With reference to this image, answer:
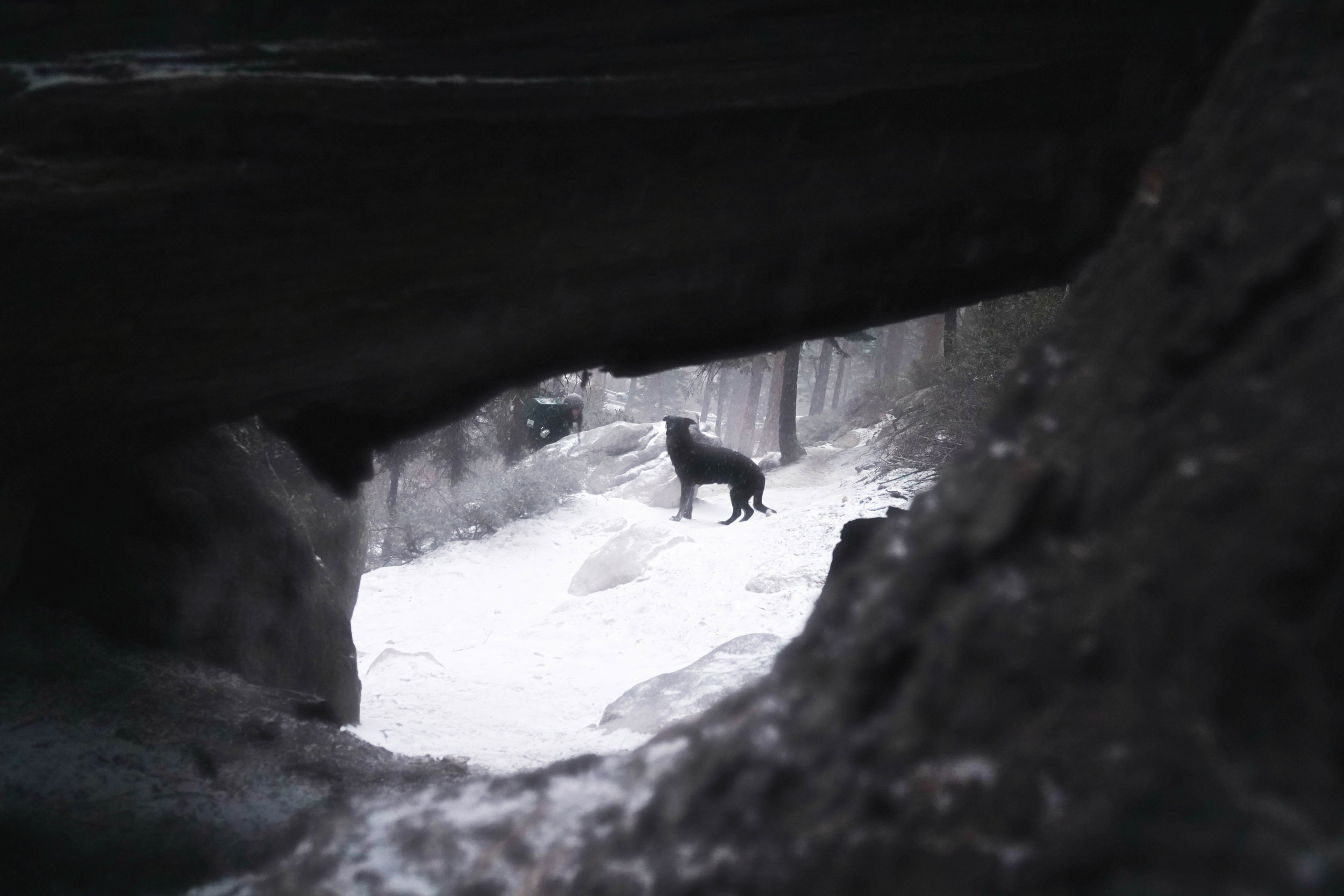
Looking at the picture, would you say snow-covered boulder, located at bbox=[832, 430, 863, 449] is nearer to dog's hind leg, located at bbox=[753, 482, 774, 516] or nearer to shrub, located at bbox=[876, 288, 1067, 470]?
dog's hind leg, located at bbox=[753, 482, 774, 516]

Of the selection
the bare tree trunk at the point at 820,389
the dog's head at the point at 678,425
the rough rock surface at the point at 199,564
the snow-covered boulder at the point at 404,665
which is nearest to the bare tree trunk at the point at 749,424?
the bare tree trunk at the point at 820,389

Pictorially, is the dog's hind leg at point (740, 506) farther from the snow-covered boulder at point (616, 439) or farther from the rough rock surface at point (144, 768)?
the snow-covered boulder at point (616, 439)

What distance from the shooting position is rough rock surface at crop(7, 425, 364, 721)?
4.61 m

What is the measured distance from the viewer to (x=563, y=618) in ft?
35.4

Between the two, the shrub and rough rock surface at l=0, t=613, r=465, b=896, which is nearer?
rough rock surface at l=0, t=613, r=465, b=896

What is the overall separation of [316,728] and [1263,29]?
4.66 meters

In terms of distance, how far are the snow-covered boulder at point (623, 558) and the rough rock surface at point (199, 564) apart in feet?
17.5

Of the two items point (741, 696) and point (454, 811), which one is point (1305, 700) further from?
point (454, 811)

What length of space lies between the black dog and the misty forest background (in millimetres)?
1140

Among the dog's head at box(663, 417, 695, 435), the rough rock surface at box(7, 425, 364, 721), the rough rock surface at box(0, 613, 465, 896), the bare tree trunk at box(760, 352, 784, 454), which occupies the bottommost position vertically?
the rough rock surface at box(0, 613, 465, 896)

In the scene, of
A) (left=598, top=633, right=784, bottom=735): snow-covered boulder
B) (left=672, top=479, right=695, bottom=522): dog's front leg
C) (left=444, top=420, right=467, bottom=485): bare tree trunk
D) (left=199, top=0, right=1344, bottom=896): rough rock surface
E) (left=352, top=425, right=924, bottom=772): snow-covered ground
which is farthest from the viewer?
(left=672, top=479, right=695, bottom=522): dog's front leg

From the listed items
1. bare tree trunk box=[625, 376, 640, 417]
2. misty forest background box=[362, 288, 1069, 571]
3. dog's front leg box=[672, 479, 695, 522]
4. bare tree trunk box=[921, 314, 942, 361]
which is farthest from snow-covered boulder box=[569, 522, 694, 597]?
bare tree trunk box=[625, 376, 640, 417]

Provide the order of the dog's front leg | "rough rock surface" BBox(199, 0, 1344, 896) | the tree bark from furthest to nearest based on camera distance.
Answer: the tree bark < the dog's front leg < "rough rock surface" BBox(199, 0, 1344, 896)

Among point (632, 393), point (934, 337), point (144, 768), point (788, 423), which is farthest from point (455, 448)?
point (632, 393)
